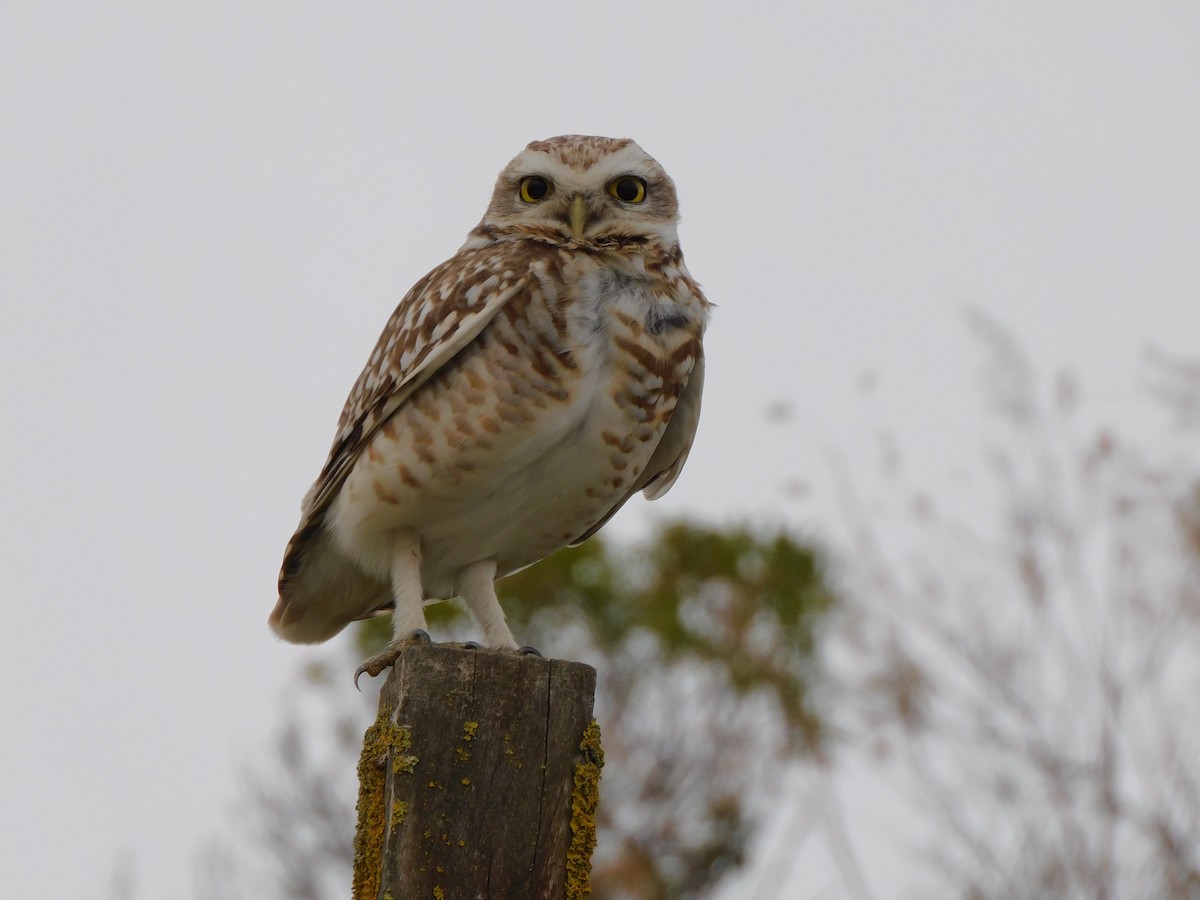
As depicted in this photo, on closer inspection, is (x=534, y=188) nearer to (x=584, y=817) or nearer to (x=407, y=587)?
(x=407, y=587)

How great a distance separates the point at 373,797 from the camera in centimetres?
312

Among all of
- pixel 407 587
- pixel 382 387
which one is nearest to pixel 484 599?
pixel 407 587

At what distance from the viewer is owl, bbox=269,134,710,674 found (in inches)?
167

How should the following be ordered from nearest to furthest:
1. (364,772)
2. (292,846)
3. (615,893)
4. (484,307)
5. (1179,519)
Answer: (364,772) → (484,307) → (1179,519) → (615,893) → (292,846)

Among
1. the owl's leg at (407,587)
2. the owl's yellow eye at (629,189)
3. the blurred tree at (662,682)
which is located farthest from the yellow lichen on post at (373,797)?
the blurred tree at (662,682)

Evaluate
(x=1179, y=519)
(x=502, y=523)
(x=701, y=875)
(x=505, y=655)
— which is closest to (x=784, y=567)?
(x=701, y=875)

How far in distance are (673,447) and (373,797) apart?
1956mm

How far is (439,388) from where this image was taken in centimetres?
436

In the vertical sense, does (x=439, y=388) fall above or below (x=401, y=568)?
above

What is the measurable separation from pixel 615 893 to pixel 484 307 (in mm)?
9365

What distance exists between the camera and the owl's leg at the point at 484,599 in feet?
15.2

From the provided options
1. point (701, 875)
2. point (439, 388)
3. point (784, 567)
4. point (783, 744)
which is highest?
point (784, 567)

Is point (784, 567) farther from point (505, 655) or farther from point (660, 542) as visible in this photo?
point (505, 655)

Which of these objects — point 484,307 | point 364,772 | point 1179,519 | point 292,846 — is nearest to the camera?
point 364,772
